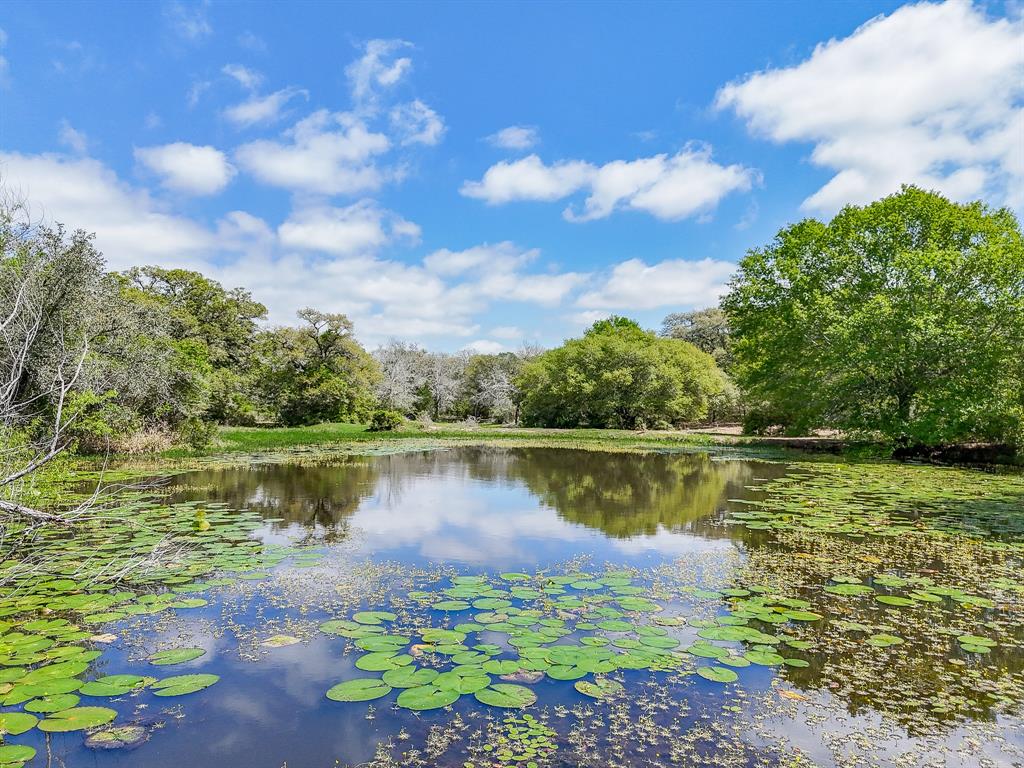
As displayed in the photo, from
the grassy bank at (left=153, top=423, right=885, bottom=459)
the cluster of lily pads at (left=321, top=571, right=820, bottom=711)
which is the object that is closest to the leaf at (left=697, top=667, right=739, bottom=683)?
the cluster of lily pads at (left=321, top=571, right=820, bottom=711)

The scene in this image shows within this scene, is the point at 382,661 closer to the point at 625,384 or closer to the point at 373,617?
the point at 373,617

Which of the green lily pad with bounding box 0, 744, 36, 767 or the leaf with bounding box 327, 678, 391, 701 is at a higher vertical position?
the green lily pad with bounding box 0, 744, 36, 767

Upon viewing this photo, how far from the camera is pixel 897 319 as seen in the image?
19719 millimetres

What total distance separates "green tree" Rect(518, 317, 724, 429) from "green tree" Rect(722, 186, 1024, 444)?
13492 mm

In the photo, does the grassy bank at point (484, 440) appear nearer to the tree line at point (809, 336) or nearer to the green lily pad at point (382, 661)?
the tree line at point (809, 336)

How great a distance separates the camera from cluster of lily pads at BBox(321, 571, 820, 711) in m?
4.22

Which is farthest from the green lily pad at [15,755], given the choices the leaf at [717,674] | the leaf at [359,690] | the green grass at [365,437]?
the green grass at [365,437]

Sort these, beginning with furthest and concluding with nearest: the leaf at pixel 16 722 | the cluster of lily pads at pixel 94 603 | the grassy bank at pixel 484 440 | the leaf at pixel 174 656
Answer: the grassy bank at pixel 484 440 → the leaf at pixel 174 656 → the cluster of lily pads at pixel 94 603 → the leaf at pixel 16 722

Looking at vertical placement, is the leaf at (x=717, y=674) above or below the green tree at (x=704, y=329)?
below

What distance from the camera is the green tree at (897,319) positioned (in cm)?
1866

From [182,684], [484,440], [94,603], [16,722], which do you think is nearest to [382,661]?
[182,684]

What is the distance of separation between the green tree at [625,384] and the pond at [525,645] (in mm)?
29711

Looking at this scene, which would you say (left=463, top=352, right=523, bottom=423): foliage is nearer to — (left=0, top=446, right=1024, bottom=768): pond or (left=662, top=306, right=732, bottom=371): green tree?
(left=662, top=306, right=732, bottom=371): green tree

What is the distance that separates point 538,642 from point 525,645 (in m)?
0.13
